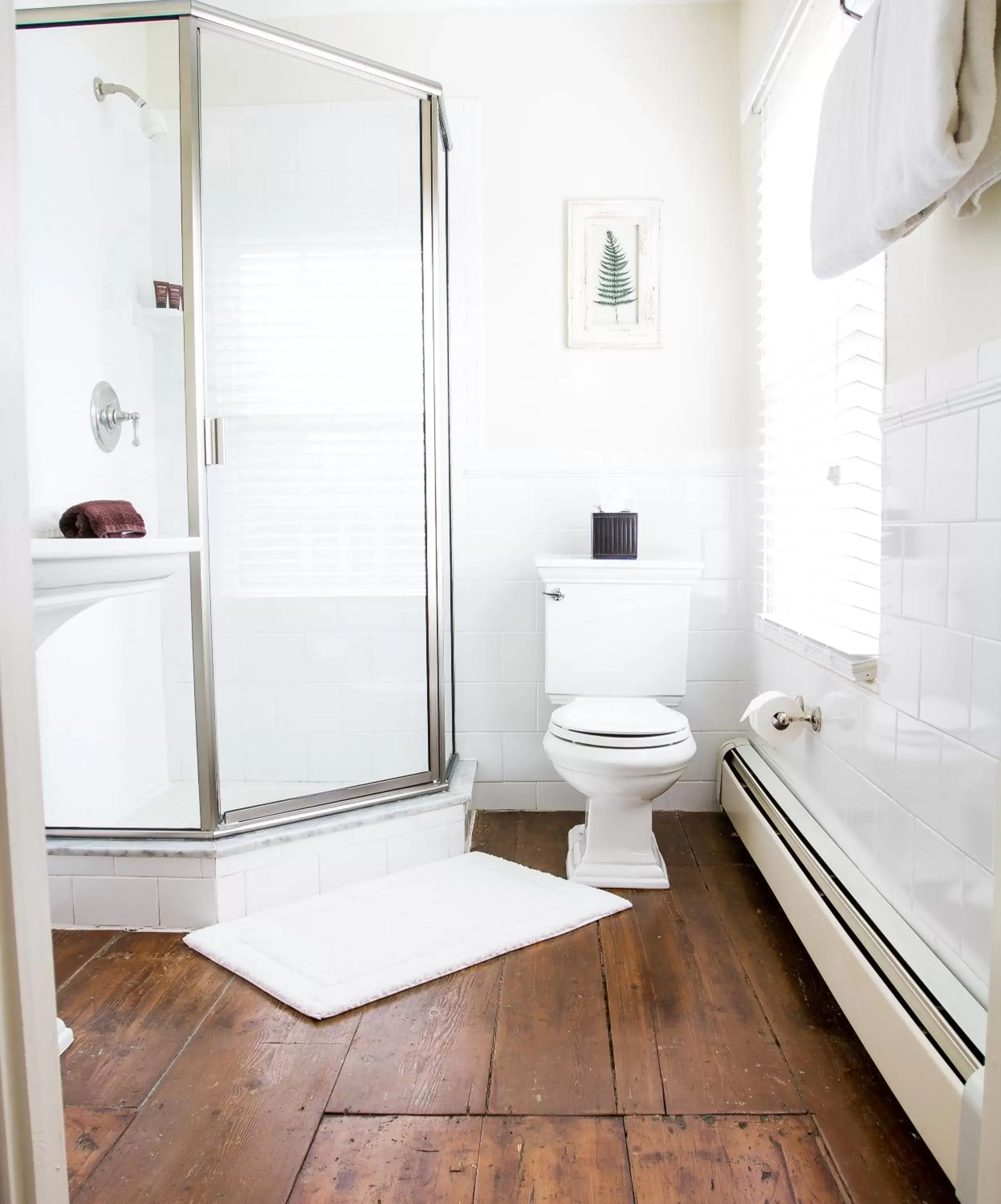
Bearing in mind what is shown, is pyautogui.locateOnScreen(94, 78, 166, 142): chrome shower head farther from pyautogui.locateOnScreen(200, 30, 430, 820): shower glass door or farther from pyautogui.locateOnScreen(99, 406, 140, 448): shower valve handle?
pyautogui.locateOnScreen(99, 406, 140, 448): shower valve handle

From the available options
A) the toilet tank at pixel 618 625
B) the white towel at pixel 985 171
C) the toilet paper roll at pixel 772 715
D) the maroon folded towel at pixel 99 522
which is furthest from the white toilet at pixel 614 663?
the white towel at pixel 985 171

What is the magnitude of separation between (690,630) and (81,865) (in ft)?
6.22

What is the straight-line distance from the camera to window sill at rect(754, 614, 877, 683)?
1.71 m

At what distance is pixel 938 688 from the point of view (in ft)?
4.67

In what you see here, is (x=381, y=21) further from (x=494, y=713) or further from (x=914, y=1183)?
(x=914, y=1183)

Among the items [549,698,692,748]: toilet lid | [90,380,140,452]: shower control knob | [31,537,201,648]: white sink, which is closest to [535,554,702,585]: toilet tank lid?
[549,698,692,748]: toilet lid

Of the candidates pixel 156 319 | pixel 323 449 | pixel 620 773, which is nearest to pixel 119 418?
pixel 156 319

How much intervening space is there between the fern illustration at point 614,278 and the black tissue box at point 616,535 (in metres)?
0.69

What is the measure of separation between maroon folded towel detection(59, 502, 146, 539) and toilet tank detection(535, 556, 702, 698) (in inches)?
45.1

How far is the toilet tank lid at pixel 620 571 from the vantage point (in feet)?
8.46

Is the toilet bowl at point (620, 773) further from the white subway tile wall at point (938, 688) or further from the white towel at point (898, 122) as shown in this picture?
the white towel at point (898, 122)

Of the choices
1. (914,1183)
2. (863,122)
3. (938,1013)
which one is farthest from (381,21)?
(914,1183)

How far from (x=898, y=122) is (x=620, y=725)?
1.44 metres

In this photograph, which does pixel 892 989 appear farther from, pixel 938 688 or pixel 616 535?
pixel 616 535
